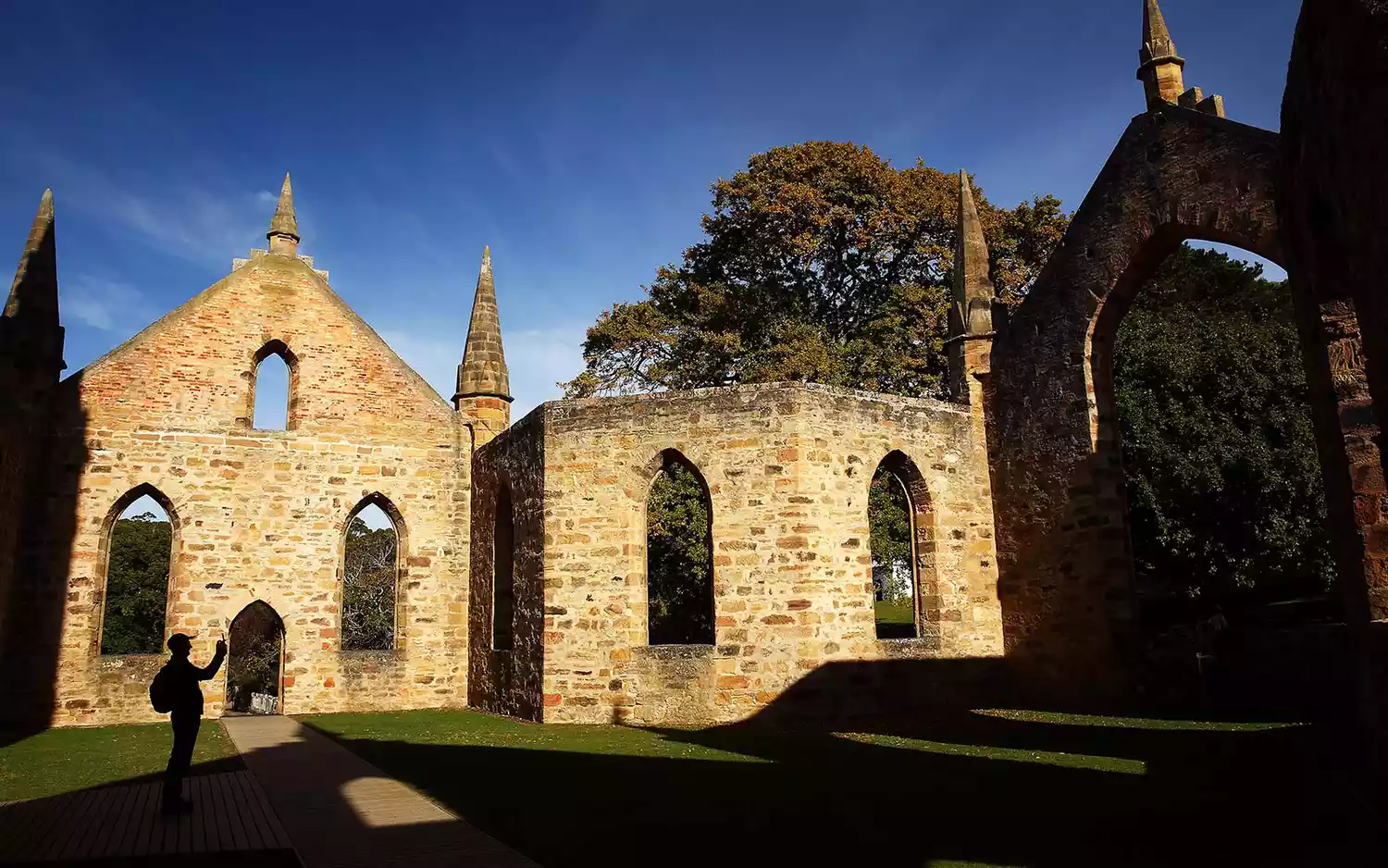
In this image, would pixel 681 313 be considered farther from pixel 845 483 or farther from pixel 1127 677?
pixel 1127 677

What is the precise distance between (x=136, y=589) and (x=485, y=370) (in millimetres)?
26537

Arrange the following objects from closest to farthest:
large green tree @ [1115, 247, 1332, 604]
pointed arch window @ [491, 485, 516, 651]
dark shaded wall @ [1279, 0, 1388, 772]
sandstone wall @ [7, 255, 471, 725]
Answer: dark shaded wall @ [1279, 0, 1388, 772] → sandstone wall @ [7, 255, 471, 725] → pointed arch window @ [491, 485, 516, 651] → large green tree @ [1115, 247, 1332, 604]

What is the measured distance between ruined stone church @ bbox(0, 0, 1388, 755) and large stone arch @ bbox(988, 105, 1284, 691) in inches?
1.6

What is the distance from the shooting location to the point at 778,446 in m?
13.3

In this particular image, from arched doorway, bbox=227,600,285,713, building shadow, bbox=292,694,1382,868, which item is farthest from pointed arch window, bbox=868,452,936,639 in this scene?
arched doorway, bbox=227,600,285,713

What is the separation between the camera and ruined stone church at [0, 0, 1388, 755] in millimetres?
12875

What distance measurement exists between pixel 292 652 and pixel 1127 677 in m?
13.2

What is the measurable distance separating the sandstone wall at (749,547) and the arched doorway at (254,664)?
1780cm

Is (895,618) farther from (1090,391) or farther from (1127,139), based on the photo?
(1127,139)

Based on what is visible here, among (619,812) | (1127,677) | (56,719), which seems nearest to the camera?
(619,812)

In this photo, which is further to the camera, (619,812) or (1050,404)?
(1050,404)

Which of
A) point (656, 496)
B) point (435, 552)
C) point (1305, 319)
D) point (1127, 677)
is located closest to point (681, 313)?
point (656, 496)

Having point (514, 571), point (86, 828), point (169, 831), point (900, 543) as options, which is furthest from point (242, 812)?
point (900, 543)

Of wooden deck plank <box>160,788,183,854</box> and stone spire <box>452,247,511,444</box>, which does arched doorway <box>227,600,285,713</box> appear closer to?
stone spire <box>452,247,511,444</box>
